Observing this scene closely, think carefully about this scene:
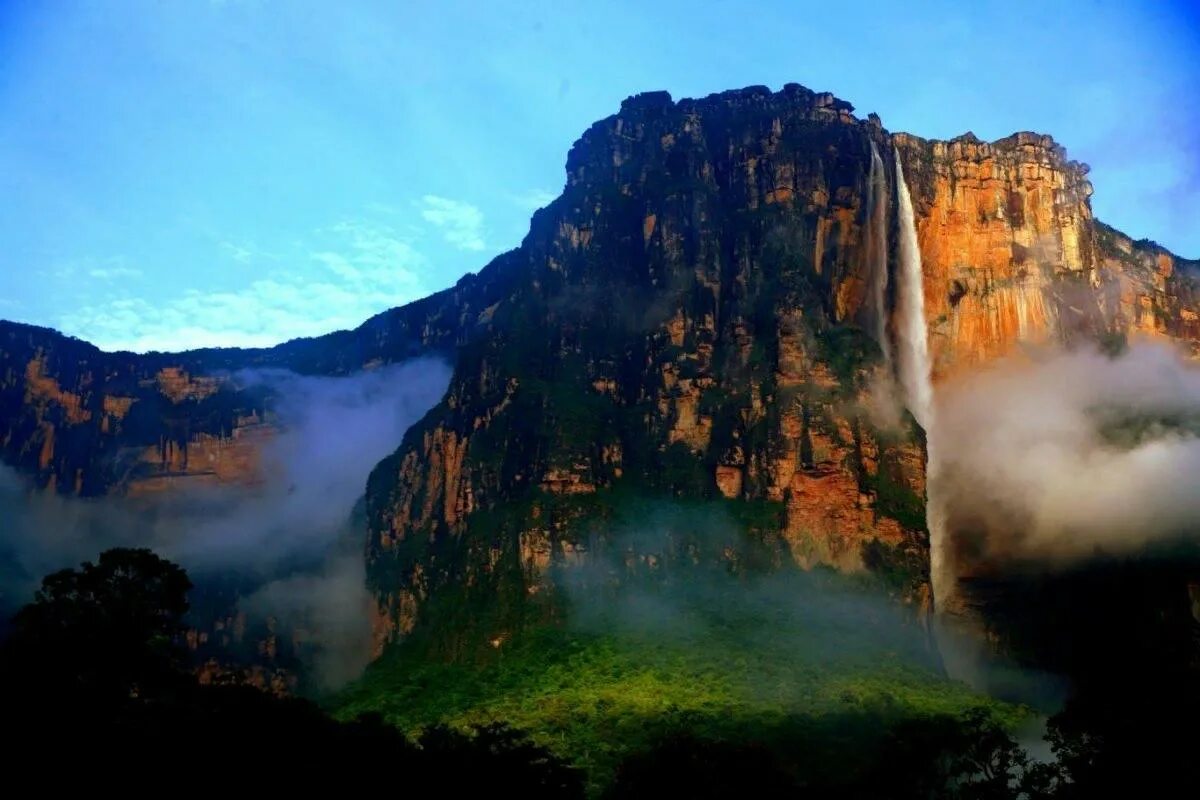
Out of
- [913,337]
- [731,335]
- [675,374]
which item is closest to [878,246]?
[913,337]

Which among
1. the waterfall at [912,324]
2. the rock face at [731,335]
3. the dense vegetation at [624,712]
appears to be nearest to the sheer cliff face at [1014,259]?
the rock face at [731,335]

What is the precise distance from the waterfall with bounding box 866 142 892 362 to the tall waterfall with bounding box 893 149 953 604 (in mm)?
1207

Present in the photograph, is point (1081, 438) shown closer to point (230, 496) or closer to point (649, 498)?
point (649, 498)

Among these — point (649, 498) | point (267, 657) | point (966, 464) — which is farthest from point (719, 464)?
point (267, 657)

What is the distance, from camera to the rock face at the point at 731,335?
10388 centimetres

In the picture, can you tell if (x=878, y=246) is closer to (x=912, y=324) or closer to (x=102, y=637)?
(x=912, y=324)

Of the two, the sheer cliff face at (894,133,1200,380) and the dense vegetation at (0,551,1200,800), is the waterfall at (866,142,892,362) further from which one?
the dense vegetation at (0,551,1200,800)

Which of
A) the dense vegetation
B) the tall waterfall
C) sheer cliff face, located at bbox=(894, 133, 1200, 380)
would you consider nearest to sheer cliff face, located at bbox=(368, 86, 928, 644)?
the tall waterfall

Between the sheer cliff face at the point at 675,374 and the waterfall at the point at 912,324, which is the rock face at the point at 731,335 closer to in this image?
the sheer cliff face at the point at 675,374

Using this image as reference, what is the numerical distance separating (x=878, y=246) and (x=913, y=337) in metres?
8.22

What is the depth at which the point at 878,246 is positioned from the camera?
11800cm

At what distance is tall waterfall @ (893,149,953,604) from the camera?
372ft

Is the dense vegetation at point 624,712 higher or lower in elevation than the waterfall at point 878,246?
lower

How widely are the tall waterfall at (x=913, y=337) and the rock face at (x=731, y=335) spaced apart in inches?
38.3
